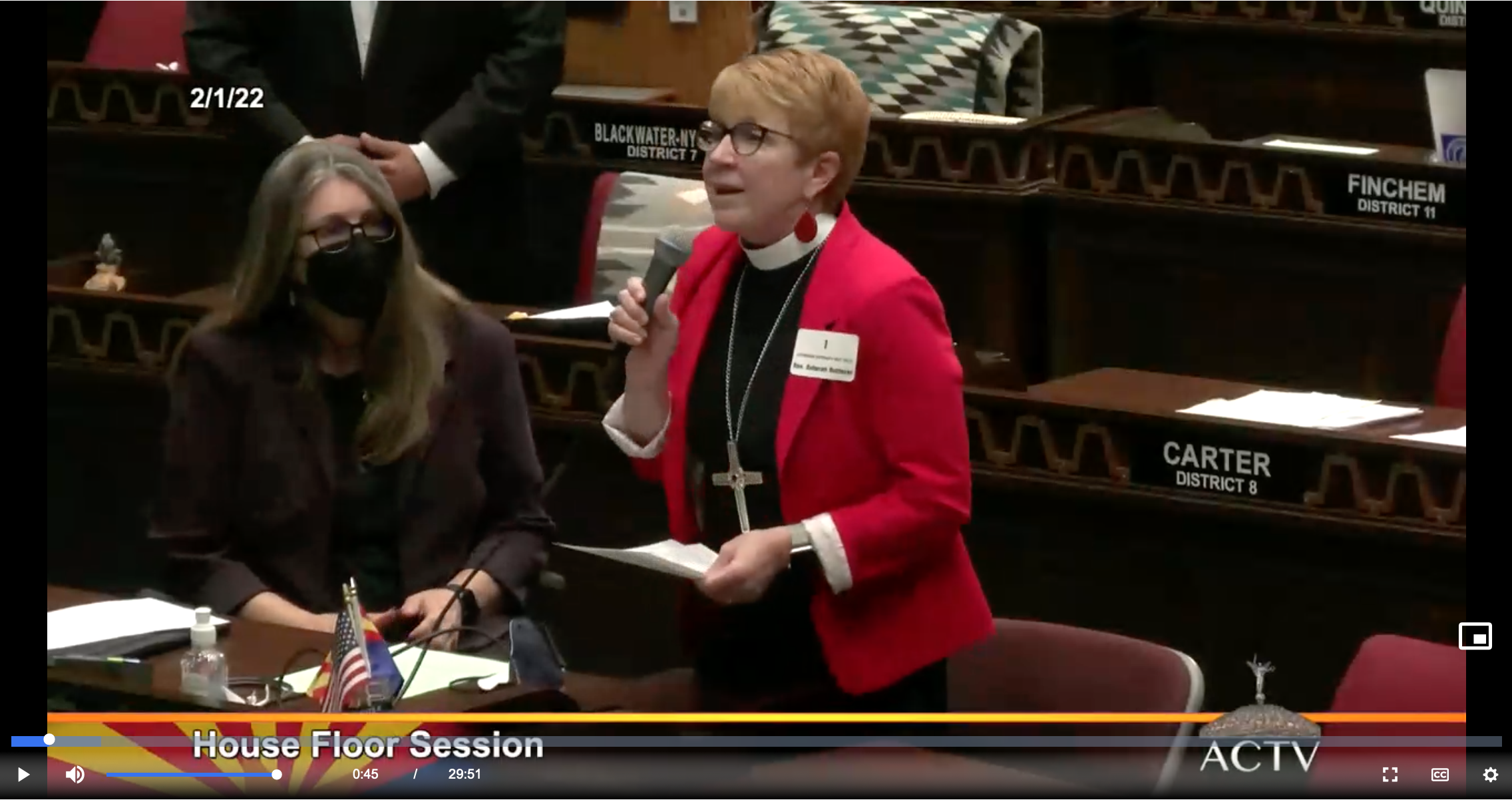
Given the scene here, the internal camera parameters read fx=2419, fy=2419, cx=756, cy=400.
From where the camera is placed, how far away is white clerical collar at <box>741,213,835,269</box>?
3207 mm

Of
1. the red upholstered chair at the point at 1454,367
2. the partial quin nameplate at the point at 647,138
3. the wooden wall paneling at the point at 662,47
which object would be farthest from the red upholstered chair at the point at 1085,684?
the wooden wall paneling at the point at 662,47

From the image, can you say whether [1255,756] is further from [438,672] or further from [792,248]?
[438,672]

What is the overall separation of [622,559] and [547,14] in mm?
2215

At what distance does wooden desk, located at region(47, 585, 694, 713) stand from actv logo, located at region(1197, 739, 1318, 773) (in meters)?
0.72

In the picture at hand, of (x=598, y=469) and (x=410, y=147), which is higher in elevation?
(x=410, y=147)

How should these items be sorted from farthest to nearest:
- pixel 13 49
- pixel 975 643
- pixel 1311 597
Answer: pixel 1311 597 < pixel 975 643 < pixel 13 49

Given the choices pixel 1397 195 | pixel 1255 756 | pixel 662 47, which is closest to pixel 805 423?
pixel 1255 756

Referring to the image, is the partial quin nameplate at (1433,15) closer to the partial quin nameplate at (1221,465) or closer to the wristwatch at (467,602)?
the partial quin nameplate at (1221,465)

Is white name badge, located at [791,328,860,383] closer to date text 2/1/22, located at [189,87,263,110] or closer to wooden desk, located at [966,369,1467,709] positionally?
wooden desk, located at [966,369,1467,709]

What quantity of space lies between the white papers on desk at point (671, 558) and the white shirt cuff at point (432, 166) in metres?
1.99

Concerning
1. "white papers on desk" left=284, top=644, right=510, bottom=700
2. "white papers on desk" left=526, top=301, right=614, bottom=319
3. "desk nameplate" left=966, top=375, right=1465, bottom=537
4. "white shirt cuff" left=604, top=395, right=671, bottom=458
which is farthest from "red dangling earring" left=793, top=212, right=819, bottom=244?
"white papers on desk" left=526, top=301, right=614, bottom=319

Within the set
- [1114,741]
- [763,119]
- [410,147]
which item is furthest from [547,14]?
[1114,741]

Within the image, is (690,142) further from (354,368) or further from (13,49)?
(13,49)

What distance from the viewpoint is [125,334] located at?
5.04 m
